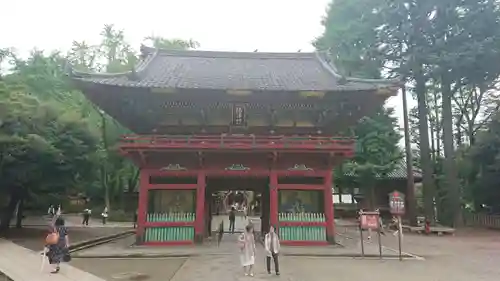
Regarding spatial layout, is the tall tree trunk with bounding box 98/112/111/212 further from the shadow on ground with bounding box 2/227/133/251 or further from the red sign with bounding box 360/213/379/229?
the red sign with bounding box 360/213/379/229

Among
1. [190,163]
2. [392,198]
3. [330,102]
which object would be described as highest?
[330,102]

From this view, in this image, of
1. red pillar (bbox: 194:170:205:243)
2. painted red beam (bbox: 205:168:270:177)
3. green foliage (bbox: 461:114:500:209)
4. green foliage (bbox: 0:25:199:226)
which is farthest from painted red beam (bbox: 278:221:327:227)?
green foliage (bbox: 461:114:500:209)

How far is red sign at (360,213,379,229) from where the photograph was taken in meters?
16.5


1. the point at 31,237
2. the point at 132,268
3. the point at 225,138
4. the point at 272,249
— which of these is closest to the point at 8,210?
the point at 31,237

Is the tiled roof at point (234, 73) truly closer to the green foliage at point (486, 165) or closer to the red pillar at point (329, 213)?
the red pillar at point (329, 213)

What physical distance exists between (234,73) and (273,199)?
8354 mm

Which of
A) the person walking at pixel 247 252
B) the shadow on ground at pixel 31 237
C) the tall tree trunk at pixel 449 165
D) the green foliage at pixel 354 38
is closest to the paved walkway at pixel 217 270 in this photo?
the person walking at pixel 247 252

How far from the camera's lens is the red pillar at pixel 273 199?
19.2 meters

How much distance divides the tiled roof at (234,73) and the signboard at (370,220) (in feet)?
19.8

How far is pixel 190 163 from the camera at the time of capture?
65.4 feet

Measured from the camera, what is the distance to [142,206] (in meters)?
19.1

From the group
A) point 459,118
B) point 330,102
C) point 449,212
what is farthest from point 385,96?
point 459,118

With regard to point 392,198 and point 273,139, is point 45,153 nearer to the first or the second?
point 273,139

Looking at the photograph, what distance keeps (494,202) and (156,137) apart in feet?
84.8
